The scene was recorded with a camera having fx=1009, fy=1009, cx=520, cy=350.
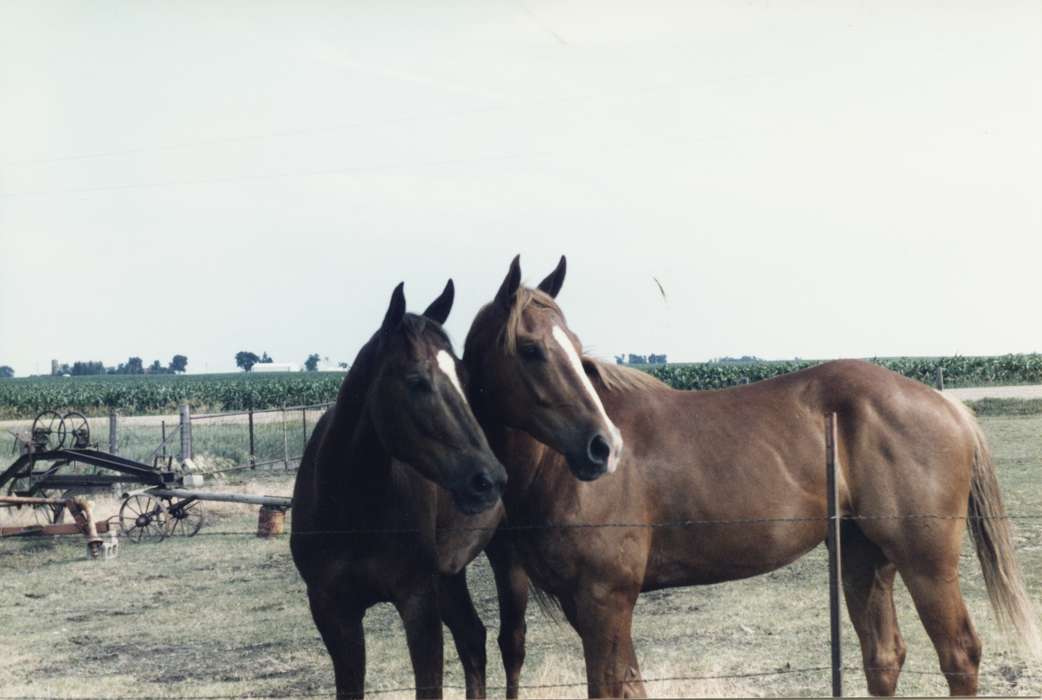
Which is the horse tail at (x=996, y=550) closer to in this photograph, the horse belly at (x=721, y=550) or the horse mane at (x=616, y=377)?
the horse belly at (x=721, y=550)

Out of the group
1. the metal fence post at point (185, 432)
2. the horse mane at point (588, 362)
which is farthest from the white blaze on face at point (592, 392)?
the metal fence post at point (185, 432)

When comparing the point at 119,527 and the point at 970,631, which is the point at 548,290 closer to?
the point at 970,631

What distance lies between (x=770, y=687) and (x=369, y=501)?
3.15 m

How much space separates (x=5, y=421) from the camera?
3934 centimetres

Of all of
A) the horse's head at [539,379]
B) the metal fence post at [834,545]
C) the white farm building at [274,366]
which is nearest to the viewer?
the horse's head at [539,379]

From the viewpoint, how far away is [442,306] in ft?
14.4

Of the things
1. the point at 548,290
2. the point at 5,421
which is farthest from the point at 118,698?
the point at 5,421

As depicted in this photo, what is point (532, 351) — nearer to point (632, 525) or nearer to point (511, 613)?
point (632, 525)

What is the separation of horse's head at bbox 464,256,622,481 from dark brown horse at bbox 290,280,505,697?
26 cm

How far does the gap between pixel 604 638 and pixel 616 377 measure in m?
1.25

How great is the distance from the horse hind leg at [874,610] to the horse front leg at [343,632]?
2488 mm

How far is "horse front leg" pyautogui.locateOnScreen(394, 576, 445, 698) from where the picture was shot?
164 inches

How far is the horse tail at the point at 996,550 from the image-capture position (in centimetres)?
508

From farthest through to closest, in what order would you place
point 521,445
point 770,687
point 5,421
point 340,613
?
point 5,421, point 770,687, point 521,445, point 340,613
